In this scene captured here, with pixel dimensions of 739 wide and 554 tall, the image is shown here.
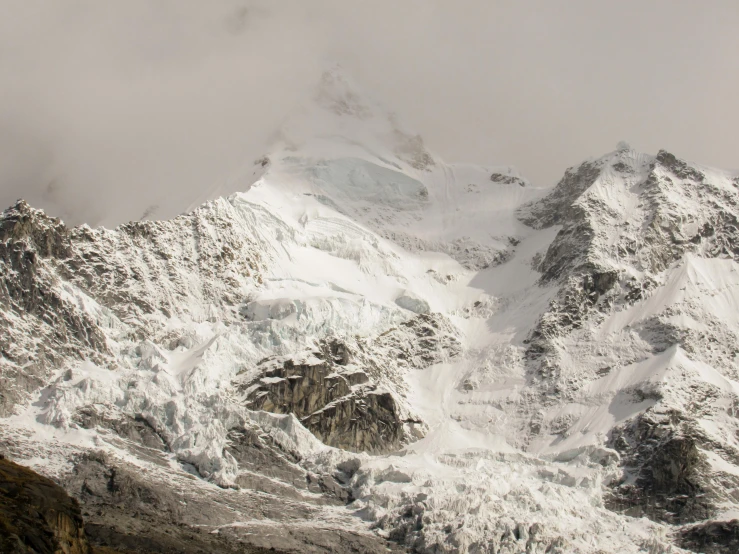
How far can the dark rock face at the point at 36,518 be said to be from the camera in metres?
93.6

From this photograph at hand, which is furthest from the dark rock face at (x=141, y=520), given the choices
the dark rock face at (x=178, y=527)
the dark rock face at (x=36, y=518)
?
the dark rock face at (x=36, y=518)

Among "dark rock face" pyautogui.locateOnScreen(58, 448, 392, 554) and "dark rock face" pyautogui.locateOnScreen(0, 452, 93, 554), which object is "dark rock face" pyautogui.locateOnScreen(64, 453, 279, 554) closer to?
"dark rock face" pyautogui.locateOnScreen(58, 448, 392, 554)

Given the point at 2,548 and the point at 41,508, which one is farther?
the point at 41,508

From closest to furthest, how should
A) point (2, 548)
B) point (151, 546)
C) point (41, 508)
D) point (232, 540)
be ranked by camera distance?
point (2, 548)
point (41, 508)
point (151, 546)
point (232, 540)

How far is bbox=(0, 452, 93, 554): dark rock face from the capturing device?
93.6 meters

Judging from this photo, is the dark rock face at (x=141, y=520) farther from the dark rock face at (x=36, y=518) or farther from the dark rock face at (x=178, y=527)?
the dark rock face at (x=36, y=518)

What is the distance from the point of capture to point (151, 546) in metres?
178

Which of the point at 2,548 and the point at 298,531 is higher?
the point at 298,531

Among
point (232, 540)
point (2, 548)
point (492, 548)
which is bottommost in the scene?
point (2, 548)

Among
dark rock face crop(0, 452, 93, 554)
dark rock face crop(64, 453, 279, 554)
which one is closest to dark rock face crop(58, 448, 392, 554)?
dark rock face crop(64, 453, 279, 554)

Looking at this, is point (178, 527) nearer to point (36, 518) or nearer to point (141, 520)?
point (141, 520)

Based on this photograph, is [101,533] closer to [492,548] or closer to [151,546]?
[151,546]

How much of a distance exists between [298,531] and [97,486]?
129 feet

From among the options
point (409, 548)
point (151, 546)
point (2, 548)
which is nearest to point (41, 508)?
point (2, 548)
